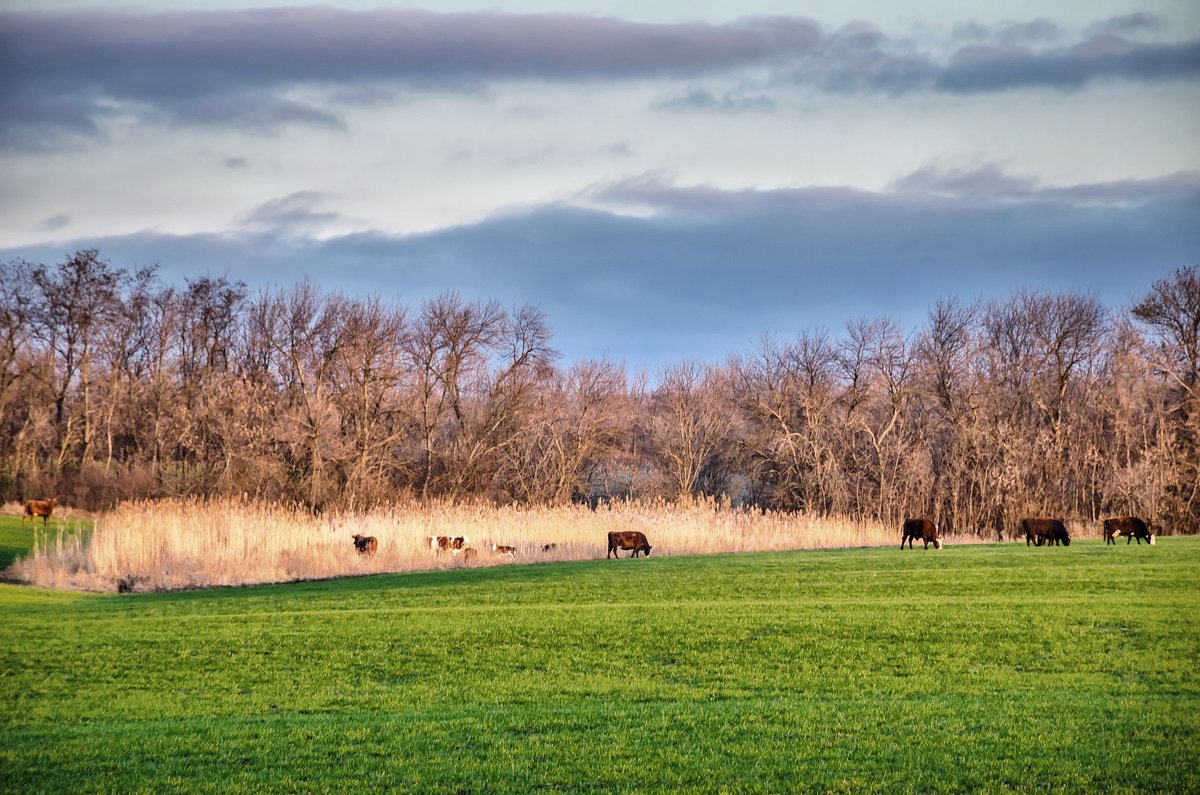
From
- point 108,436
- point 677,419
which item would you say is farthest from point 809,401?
point 108,436

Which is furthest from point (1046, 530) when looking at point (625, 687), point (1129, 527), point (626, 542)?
point (625, 687)

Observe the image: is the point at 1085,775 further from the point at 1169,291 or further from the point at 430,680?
the point at 1169,291

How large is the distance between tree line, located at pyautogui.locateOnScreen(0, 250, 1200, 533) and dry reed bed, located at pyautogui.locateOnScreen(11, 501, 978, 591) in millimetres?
7770

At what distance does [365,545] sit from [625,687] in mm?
15492

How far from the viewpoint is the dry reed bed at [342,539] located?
22.7m

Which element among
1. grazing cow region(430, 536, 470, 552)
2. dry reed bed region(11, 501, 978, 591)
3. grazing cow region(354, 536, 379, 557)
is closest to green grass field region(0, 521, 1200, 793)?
dry reed bed region(11, 501, 978, 591)

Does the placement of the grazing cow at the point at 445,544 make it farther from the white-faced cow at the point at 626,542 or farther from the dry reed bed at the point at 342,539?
the white-faced cow at the point at 626,542

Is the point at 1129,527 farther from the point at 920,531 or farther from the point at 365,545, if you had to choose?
the point at 365,545

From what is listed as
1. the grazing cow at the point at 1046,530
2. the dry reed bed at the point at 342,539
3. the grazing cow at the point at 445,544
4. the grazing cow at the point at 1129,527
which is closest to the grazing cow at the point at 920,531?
the grazing cow at the point at 1046,530

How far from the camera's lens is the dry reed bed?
2267 cm

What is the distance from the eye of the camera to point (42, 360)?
43219 millimetres

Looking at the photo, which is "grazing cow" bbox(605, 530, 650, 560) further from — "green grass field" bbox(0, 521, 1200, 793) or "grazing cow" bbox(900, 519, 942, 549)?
"green grass field" bbox(0, 521, 1200, 793)

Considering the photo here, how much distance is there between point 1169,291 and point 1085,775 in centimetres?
3588

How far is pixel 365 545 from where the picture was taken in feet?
81.5
